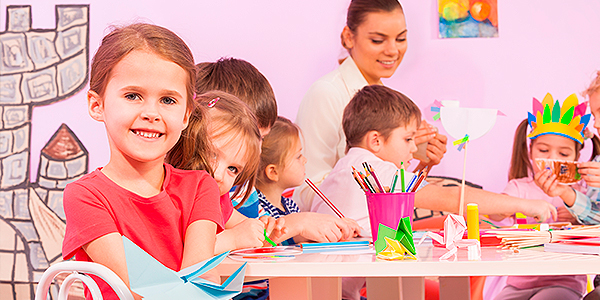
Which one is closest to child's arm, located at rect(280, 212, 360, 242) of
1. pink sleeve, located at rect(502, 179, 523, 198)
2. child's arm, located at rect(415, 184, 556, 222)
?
child's arm, located at rect(415, 184, 556, 222)

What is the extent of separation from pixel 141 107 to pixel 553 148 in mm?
1613

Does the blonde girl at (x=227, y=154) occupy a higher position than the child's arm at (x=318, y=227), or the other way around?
the blonde girl at (x=227, y=154)

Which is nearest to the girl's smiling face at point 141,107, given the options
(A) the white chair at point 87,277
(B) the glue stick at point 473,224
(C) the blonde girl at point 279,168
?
(A) the white chair at point 87,277

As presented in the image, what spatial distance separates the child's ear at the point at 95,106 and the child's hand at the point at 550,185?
160cm

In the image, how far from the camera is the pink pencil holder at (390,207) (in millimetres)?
865

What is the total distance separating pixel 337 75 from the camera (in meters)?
2.00

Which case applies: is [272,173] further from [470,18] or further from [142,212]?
[470,18]

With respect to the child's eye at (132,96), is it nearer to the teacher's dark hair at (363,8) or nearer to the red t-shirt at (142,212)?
the red t-shirt at (142,212)

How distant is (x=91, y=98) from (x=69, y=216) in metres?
0.22

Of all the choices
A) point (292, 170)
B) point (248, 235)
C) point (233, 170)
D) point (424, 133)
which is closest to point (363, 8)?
point (424, 133)

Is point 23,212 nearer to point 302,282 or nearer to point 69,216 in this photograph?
point 69,216

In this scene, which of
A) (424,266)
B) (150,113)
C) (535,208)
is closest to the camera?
(424,266)

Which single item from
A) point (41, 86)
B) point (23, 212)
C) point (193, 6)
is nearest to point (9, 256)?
point (23, 212)

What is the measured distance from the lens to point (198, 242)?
0.83 meters
